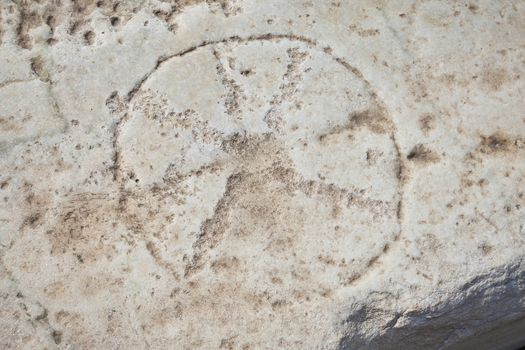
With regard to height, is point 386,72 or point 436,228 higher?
point 386,72

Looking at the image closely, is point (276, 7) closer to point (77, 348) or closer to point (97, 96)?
point (97, 96)

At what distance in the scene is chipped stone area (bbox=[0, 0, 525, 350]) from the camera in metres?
1.33

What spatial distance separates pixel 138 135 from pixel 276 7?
0.39 m

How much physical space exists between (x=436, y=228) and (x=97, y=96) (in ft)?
2.37

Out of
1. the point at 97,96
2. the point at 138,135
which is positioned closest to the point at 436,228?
the point at 138,135

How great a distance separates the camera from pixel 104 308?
133 centimetres

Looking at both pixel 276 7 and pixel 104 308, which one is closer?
pixel 104 308

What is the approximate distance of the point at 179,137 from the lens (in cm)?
139

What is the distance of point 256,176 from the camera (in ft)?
4.54

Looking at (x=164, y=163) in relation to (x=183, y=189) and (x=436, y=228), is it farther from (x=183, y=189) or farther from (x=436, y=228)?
(x=436, y=228)

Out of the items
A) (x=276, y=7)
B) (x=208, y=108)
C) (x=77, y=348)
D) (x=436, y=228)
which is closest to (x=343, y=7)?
(x=276, y=7)

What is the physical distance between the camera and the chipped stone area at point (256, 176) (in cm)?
133

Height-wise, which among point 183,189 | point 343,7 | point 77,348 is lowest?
point 77,348

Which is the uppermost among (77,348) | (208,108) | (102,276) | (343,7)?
(343,7)
